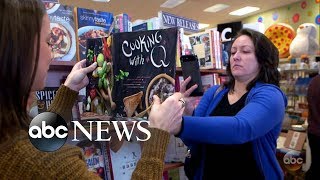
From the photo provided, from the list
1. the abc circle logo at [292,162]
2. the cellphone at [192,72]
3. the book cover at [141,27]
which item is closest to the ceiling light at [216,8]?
the abc circle logo at [292,162]

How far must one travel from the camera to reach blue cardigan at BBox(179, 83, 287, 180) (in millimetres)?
1104

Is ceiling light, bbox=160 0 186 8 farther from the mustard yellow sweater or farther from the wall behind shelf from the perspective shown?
the mustard yellow sweater

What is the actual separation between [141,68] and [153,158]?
0.47 metres

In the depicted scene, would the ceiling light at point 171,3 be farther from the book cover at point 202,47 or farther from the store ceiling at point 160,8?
the book cover at point 202,47

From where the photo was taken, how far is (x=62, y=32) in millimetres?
1552

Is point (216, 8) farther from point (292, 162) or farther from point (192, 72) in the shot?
point (192, 72)

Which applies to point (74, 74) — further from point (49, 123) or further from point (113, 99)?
point (49, 123)

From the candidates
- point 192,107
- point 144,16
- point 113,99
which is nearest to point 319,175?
point 192,107

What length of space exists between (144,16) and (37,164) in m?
8.06

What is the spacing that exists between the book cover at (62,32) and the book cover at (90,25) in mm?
37

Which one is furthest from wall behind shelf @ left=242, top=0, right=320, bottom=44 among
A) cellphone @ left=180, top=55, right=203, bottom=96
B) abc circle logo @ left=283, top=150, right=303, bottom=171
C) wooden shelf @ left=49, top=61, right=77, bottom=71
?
wooden shelf @ left=49, top=61, right=77, bottom=71

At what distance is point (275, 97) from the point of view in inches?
50.7

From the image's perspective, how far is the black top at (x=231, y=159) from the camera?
1371mm

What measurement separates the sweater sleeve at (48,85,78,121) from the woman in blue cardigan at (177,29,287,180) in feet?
1.39
